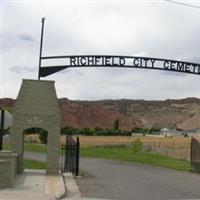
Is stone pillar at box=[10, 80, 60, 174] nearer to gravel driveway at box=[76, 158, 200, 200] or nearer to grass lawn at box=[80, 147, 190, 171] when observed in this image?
gravel driveway at box=[76, 158, 200, 200]

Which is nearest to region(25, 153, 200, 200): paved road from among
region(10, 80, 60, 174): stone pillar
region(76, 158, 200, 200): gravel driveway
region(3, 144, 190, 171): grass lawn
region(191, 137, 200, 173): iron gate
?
region(76, 158, 200, 200): gravel driveway

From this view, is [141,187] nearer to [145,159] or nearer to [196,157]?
[196,157]

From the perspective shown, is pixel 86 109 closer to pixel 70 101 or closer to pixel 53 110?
pixel 70 101

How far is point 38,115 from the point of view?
82.2 ft

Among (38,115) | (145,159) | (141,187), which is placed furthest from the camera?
(145,159)

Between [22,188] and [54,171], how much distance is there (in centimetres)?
696

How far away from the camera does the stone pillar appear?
2491 centimetres

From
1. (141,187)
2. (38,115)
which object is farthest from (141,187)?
(38,115)

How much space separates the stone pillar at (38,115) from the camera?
24.9 metres

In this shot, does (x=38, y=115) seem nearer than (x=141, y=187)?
No

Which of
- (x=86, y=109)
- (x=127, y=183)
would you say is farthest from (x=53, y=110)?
(x=86, y=109)

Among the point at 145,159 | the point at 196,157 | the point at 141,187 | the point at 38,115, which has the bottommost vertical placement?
the point at 145,159

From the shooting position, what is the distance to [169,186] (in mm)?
20828

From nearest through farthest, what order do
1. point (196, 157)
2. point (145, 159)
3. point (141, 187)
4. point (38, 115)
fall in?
point (141, 187)
point (38, 115)
point (196, 157)
point (145, 159)
